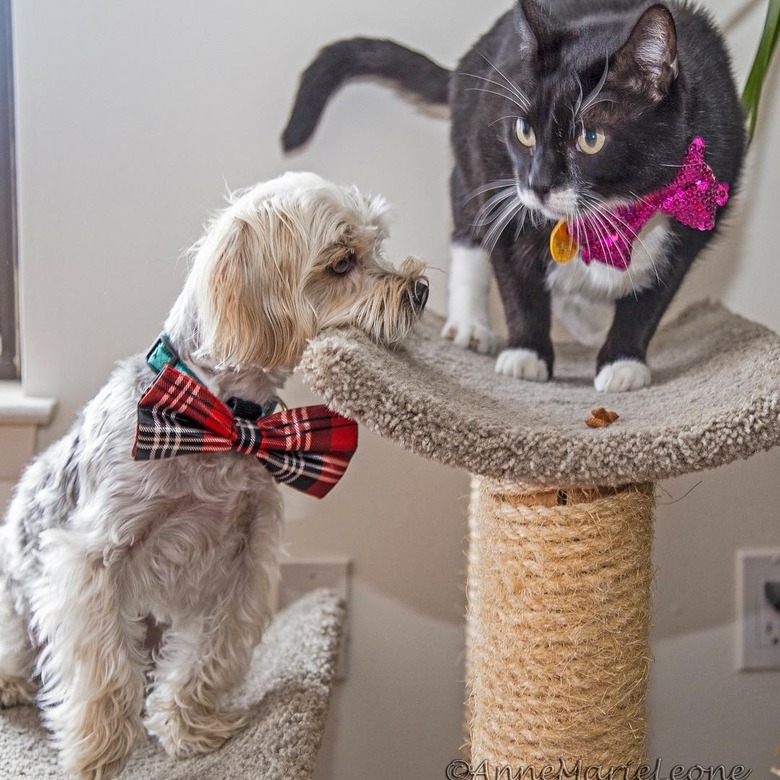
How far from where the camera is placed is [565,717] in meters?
0.89

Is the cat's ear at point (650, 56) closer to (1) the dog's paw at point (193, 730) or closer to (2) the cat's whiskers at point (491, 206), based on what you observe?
(2) the cat's whiskers at point (491, 206)

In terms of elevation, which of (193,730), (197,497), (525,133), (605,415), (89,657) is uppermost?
(525,133)

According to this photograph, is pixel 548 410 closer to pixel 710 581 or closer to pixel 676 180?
pixel 676 180

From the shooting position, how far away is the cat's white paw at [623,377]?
1072mm

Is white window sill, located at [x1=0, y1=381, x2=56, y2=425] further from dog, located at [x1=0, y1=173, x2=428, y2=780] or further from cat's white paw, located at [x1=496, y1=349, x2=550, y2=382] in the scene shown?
cat's white paw, located at [x1=496, y1=349, x2=550, y2=382]

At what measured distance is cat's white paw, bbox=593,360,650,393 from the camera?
107 cm

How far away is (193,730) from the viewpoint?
103cm

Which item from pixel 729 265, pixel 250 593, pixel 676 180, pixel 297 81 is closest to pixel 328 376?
pixel 250 593

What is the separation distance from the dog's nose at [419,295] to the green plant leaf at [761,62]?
60 cm

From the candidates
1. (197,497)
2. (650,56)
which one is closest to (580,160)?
(650,56)

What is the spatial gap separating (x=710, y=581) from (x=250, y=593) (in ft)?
2.89

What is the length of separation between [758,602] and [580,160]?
0.95 meters

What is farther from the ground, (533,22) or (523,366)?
(533,22)

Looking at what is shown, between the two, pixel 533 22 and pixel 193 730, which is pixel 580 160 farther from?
pixel 193 730
